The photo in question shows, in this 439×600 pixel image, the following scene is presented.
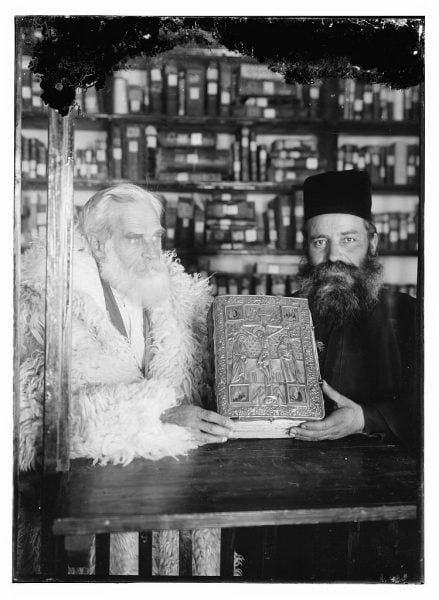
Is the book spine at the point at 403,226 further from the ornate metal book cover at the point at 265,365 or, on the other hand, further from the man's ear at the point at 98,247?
the man's ear at the point at 98,247

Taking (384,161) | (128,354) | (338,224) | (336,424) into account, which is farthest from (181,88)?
(336,424)

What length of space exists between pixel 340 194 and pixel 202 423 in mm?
955

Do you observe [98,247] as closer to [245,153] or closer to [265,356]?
[265,356]

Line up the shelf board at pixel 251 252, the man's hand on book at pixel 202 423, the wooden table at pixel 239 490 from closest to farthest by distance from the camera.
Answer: the wooden table at pixel 239 490 → the man's hand on book at pixel 202 423 → the shelf board at pixel 251 252

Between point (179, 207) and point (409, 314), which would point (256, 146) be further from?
point (409, 314)

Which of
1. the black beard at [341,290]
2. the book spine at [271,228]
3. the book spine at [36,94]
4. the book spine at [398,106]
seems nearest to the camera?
the book spine at [36,94]

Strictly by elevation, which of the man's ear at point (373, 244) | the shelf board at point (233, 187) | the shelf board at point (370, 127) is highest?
the shelf board at point (370, 127)

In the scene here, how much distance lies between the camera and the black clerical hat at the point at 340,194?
182cm

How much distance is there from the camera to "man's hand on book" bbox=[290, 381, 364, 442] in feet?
4.43

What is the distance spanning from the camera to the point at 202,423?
1.31 m

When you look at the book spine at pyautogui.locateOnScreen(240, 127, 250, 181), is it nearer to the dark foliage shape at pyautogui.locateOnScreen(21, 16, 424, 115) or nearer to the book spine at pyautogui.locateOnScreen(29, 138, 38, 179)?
the book spine at pyautogui.locateOnScreen(29, 138, 38, 179)

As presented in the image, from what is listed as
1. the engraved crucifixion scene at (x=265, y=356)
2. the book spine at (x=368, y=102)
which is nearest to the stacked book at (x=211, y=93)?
the book spine at (x=368, y=102)

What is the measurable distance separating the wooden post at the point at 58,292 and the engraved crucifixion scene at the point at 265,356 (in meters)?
0.41

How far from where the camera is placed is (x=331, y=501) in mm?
1079
